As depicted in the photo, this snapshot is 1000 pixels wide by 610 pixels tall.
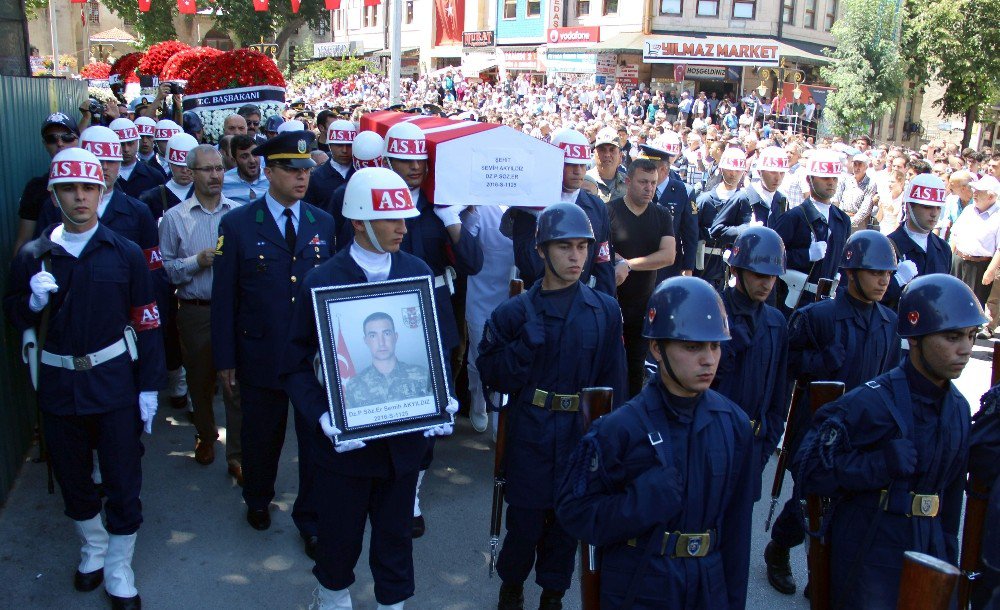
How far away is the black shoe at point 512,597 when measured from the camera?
441 centimetres

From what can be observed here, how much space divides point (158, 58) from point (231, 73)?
20.8 feet

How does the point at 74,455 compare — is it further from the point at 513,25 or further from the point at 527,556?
the point at 513,25

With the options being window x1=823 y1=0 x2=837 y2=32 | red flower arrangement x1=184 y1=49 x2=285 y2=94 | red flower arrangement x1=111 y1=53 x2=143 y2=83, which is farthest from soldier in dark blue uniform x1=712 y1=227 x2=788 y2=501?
window x1=823 y1=0 x2=837 y2=32

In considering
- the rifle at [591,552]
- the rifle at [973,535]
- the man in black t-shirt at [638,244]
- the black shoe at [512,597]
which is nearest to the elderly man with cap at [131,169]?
the man in black t-shirt at [638,244]

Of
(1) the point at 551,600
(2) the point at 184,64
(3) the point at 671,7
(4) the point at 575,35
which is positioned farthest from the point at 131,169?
(4) the point at 575,35

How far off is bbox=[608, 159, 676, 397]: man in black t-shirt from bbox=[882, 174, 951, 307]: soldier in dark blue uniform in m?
1.74

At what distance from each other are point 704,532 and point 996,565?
4.21 feet

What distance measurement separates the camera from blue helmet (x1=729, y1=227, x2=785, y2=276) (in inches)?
177

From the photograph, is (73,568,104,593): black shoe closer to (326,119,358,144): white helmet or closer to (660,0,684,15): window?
(326,119,358,144): white helmet

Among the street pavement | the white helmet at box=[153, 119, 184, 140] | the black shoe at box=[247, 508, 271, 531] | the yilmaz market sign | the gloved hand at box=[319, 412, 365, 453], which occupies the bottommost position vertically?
the street pavement

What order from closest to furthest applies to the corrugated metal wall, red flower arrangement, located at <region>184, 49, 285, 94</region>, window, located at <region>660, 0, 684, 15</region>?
1. the corrugated metal wall
2. red flower arrangement, located at <region>184, 49, 285, 94</region>
3. window, located at <region>660, 0, 684, 15</region>

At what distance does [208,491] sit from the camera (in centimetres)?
578

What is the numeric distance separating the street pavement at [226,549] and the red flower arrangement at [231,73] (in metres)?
6.87

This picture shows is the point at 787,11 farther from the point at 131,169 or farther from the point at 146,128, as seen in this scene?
the point at 131,169
